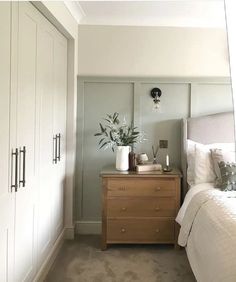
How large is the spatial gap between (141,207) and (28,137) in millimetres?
1546

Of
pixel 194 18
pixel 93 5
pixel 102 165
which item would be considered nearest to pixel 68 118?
pixel 102 165

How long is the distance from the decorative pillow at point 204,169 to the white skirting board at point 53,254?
1.55 m

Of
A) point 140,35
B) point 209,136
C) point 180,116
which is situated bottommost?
point 209,136

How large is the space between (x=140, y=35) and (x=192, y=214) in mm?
2143

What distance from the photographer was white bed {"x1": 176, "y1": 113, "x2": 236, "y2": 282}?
1908 mm

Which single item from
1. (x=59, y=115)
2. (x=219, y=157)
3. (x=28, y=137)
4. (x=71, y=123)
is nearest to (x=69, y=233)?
(x=71, y=123)

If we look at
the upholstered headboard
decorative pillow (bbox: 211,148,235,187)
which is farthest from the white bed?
decorative pillow (bbox: 211,148,235,187)

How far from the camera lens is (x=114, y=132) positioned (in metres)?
3.62

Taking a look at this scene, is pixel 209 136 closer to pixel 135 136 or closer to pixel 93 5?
pixel 135 136

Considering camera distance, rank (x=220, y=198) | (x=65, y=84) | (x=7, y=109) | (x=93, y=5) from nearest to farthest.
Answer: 1. (x=7, y=109)
2. (x=220, y=198)
3. (x=93, y=5)
4. (x=65, y=84)

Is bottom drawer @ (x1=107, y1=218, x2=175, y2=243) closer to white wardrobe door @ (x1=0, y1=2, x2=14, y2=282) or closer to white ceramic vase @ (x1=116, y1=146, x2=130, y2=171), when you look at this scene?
white ceramic vase @ (x1=116, y1=146, x2=130, y2=171)

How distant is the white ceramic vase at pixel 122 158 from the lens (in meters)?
3.44

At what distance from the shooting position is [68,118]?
363 cm

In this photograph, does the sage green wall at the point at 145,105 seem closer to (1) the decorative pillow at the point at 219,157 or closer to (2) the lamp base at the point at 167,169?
(2) the lamp base at the point at 167,169
